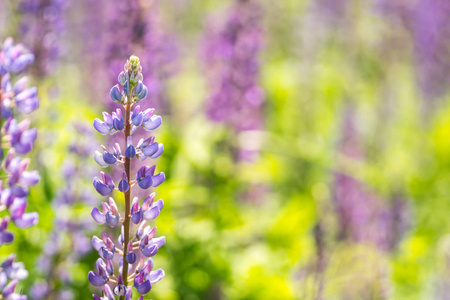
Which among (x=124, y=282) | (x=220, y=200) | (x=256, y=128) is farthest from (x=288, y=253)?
(x=124, y=282)

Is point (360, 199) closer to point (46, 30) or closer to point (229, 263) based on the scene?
point (229, 263)

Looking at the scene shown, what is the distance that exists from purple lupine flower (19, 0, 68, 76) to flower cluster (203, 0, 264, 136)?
1.06 metres

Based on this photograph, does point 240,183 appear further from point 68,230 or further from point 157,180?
point 157,180

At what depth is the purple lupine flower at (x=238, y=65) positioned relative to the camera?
3338mm

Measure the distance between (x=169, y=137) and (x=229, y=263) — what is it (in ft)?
2.55

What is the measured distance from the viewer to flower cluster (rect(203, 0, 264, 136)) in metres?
3.34

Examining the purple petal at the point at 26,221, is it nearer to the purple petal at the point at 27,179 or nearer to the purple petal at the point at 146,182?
the purple petal at the point at 27,179

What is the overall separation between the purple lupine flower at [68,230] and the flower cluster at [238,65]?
1.15 metres

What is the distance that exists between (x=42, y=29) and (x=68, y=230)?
0.88m

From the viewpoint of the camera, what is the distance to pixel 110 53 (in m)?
2.52

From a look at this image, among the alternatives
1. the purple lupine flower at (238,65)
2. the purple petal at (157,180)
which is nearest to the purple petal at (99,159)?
the purple petal at (157,180)

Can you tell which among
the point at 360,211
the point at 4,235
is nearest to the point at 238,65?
the point at 360,211

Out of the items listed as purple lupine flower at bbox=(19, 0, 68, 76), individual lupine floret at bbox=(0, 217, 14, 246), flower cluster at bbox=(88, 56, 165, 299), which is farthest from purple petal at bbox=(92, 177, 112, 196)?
purple lupine flower at bbox=(19, 0, 68, 76)

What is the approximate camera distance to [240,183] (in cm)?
353
